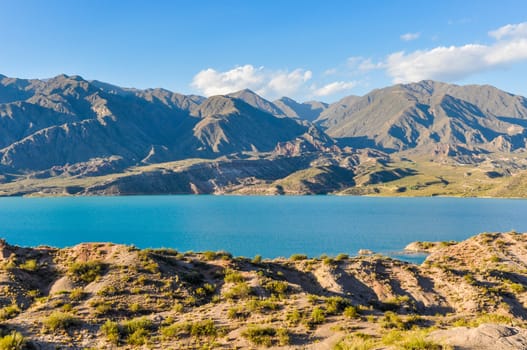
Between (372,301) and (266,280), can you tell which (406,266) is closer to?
(372,301)

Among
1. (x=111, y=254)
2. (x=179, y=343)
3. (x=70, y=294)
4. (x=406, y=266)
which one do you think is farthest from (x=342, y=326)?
(x=406, y=266)

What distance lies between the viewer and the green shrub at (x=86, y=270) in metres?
40.0

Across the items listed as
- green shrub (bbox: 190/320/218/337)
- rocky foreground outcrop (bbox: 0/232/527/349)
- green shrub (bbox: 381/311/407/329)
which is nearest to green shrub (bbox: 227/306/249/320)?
rocky foreground outcrop (bbox: 0/232/527/349)

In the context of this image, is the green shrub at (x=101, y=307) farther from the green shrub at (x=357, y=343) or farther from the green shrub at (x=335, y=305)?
the green shrub at (x=357, y=343)

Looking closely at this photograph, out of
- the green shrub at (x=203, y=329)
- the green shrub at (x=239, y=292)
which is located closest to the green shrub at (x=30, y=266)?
the green shrub at (x=239, y=292)

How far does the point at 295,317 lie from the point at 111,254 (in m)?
25.4

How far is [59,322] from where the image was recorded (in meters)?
29.0

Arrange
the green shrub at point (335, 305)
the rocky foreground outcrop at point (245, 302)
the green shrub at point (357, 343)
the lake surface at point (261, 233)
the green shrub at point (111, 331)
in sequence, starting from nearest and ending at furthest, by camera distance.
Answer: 1. the green shrub at point (357, 343)
2. the rocky foreground outcrop at point (245, 302)
3. the green shrub at point (111, 331)
4. the green shrub at point (335, 305)
5. the lake surface at point (261, 233)

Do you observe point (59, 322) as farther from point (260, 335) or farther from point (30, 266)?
point (30, 266)

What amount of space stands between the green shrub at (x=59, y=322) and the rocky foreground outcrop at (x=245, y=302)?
0.27 ft

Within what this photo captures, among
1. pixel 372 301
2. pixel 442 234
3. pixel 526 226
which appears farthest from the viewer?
pixel 526 226

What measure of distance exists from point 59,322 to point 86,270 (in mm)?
12751

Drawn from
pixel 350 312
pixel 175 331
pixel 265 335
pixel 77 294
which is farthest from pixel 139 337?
pixel 350 312

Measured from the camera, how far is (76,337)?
2811 centimetres
